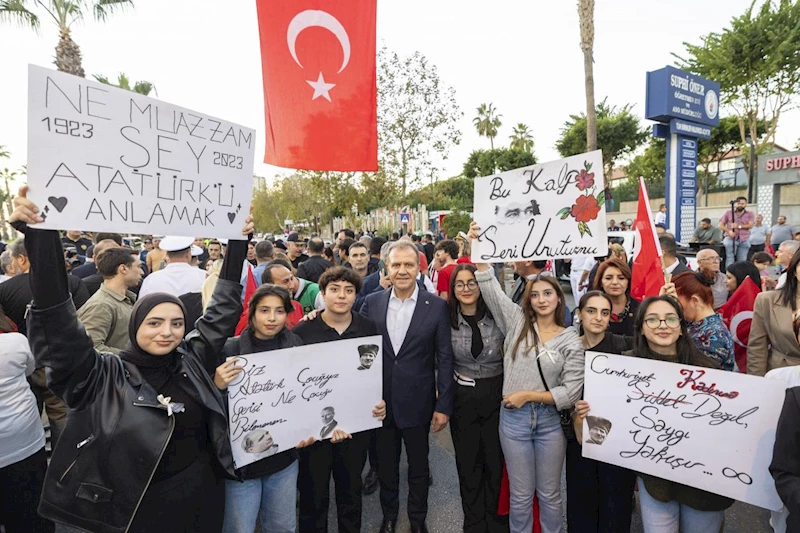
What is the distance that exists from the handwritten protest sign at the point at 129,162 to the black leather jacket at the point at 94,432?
47 centimetres

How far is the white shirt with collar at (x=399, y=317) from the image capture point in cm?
323

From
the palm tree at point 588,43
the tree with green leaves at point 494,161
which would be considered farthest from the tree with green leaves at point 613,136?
the palm tree at point 588,43

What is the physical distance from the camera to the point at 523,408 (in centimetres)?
281

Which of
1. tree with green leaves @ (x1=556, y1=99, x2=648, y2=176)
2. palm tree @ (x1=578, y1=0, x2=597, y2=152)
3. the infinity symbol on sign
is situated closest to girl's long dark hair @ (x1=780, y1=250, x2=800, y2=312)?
the infinity symbol on sign

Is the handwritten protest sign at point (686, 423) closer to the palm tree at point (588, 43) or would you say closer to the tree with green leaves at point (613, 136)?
the palm tree at point (588, 43)

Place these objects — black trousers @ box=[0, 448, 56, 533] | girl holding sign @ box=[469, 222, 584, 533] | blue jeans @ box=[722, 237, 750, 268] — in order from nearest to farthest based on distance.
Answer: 1. black trousers @ box=[0, 448, 56, 533]
2. girl holding sign @ box=[469, 222, 584, 533]
3. blue jeans @ box=[722, 237, 750, 268]

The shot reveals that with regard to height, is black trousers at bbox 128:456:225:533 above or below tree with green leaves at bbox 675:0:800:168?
below

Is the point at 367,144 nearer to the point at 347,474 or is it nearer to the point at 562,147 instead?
the point at 347,474

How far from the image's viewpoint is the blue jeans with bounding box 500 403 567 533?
9.12 feet

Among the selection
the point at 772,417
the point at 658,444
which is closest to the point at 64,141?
the point at 658,444

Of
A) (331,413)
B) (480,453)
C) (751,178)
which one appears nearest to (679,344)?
(480,453)

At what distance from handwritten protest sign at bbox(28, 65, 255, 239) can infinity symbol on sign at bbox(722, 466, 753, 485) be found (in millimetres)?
2893

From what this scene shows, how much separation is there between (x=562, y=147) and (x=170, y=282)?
41.6 m

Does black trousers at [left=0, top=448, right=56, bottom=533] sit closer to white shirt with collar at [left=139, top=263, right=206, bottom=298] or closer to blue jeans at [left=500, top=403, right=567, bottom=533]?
white shirt with collar at [left=139, top=263, right=206, bottom=298]
